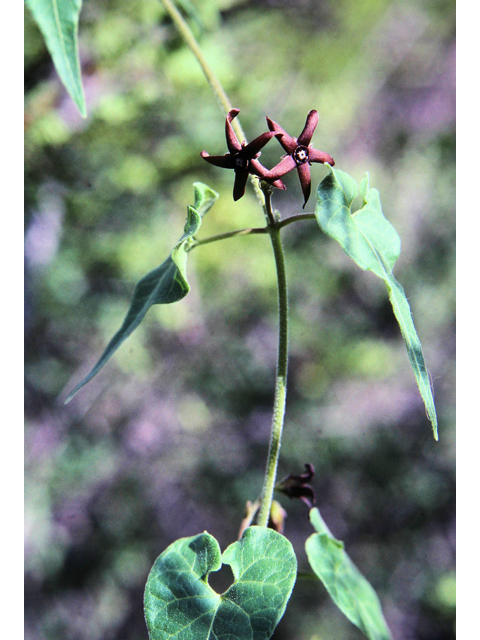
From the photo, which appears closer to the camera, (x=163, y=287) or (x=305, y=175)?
(x=305, y=175)

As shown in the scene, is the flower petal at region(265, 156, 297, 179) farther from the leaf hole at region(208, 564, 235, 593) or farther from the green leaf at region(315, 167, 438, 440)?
the leaf hole at region(208, 564, 235, 593)

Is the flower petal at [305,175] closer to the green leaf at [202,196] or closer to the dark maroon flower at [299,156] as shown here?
the dark maroon flower at [299,156]

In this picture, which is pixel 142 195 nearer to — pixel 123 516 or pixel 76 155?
pixel 76 155

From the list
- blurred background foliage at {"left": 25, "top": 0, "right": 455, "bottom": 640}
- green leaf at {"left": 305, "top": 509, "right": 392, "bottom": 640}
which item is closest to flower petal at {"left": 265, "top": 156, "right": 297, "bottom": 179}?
green leaf at {"left": 305, "top": 509, "right": 392, "bottom": 640}

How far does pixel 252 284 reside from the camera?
1710mm

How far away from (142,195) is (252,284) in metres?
0.53

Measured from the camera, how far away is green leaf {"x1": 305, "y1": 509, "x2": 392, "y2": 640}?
75 cm

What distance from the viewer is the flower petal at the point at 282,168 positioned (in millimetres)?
514

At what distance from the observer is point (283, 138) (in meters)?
0.52

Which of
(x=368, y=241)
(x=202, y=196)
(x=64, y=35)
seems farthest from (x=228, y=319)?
(x=64, y=35)

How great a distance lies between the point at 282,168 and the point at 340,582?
28.3 inches

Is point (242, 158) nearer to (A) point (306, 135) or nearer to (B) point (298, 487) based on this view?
(A) point (306, 135)

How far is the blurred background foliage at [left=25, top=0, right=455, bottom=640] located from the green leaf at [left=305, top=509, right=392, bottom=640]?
31.7 inches

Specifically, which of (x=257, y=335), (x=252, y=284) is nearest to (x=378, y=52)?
(x=252, y=284)
